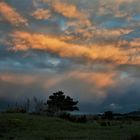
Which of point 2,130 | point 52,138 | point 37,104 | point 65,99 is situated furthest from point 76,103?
point 52,138

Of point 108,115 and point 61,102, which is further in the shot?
point 61,102

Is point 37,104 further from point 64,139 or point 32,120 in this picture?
point 64,139

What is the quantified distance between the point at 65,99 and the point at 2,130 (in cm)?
8418

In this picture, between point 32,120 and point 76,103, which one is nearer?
point 32,120

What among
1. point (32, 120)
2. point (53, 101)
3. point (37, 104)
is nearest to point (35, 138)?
point (32, 120)

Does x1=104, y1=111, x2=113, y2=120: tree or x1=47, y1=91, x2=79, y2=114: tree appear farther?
x1=47, y1=91, x2=79, y2=114: tree

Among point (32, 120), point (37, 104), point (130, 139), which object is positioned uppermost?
point (37, 104)

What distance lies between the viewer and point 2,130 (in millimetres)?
49344

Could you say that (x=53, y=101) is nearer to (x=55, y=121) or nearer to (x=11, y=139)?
(x=55, y=121)

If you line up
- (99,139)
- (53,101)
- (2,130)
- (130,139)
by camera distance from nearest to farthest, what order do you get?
(130,139), (99,139), (2,130), (53,101)

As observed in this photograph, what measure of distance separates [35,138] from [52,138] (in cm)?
154

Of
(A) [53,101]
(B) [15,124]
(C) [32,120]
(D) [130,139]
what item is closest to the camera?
(D) [130,139]

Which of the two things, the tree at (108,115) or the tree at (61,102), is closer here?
the tree at (108,115)

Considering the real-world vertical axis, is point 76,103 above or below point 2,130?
above
